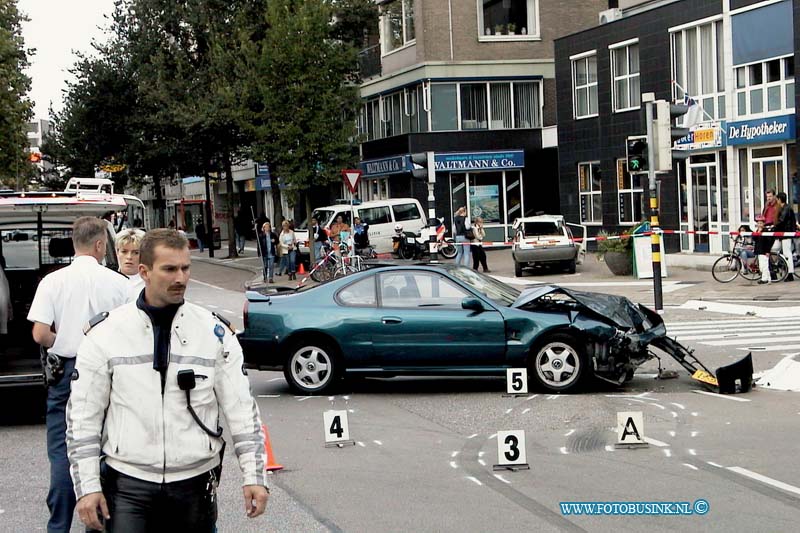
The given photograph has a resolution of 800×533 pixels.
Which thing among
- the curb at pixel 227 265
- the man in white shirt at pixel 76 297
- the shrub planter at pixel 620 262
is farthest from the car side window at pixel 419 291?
the curb at pixel 227 265

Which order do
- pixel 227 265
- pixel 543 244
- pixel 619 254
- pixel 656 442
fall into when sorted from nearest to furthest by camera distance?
pixel 656 442 < pixel 619 254 < pixel 543 244 < pixel 227 265

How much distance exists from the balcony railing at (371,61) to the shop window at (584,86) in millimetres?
11459

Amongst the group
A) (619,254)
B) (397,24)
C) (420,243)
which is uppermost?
(397,24)

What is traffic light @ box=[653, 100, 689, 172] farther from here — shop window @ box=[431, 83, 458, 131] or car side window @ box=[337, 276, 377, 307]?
shop window @ box=[431, 83, 458, 131]

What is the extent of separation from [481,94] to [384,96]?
4.94 m

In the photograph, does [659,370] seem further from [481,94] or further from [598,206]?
[481,94]

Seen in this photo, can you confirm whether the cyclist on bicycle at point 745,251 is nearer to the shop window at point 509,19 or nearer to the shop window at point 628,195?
the shop window at point 628,195

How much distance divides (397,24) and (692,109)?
17168mm

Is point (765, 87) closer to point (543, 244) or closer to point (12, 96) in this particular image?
point (543, 244)

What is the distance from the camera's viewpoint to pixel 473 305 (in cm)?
1191

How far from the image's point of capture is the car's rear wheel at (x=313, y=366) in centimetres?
1221

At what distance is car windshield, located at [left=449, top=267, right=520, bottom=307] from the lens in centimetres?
1218

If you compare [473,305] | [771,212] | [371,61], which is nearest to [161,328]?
[473,305]

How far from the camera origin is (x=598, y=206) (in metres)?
37.4
